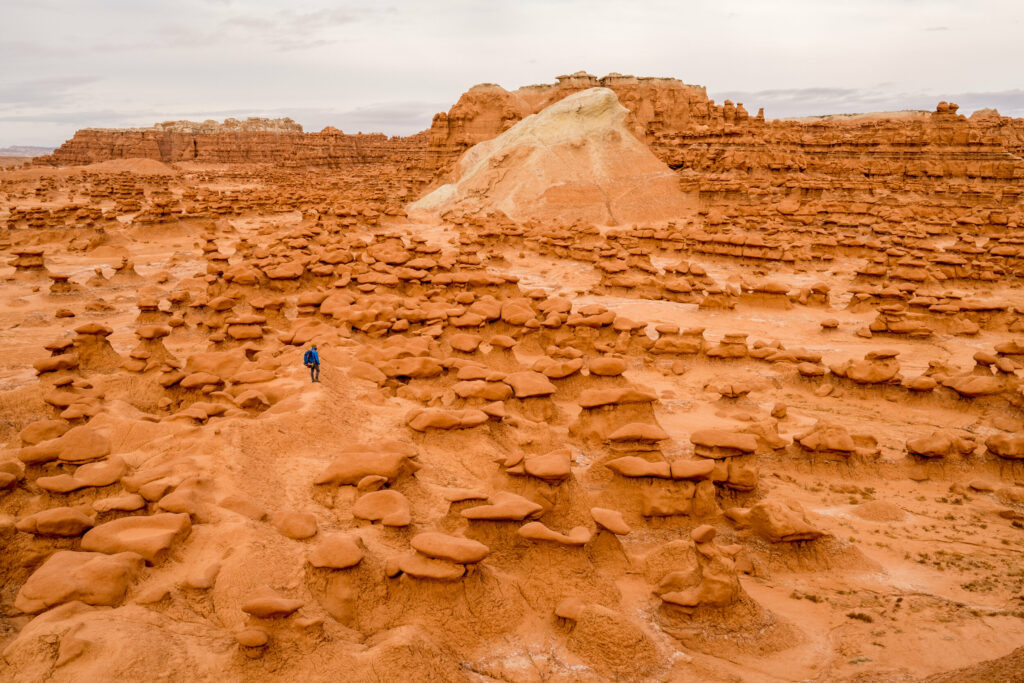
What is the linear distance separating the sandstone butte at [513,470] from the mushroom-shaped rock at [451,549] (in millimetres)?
30

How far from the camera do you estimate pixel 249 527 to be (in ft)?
17.0

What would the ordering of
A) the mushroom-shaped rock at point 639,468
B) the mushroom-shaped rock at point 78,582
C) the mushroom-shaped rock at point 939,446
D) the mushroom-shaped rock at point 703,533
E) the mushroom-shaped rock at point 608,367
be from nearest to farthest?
the mushroom-shaped rock at point 78,582, the mushroom-shaped rock at point 703,533, the mushroom-shaped rock at point 639,468, the mushroom-shaped rock at point 939,446, the mushroom-shaped rock at point 608,367

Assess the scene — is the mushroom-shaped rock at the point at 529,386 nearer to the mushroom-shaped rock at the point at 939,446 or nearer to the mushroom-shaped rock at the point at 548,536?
the mushroom-shaped rock at the point at 548,536

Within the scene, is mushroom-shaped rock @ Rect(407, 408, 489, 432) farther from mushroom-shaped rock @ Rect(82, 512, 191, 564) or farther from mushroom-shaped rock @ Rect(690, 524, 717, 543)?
mushroom-shaped rock @ Rect(690, 524, 717, 543)

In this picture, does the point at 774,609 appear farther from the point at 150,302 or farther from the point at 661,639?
the point at 150,302

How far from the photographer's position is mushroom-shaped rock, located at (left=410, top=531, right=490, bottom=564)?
4.86m

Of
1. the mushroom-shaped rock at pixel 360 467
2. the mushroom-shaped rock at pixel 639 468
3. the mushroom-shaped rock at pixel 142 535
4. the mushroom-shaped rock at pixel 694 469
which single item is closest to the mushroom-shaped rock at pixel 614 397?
the mushroom-shaped rock at pixel 639 468

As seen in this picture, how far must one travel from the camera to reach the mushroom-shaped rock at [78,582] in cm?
422

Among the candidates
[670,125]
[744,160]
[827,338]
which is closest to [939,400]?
[827,338]

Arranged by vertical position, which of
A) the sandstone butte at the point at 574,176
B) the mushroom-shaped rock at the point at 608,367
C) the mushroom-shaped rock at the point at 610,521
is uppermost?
the sandstone butte at the point at 574,176

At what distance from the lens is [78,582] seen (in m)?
4.31

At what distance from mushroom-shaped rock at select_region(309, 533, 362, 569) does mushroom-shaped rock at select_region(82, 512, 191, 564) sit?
1.08m

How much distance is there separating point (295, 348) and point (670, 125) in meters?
60.5

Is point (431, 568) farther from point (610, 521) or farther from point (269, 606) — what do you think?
point (610, 521)
